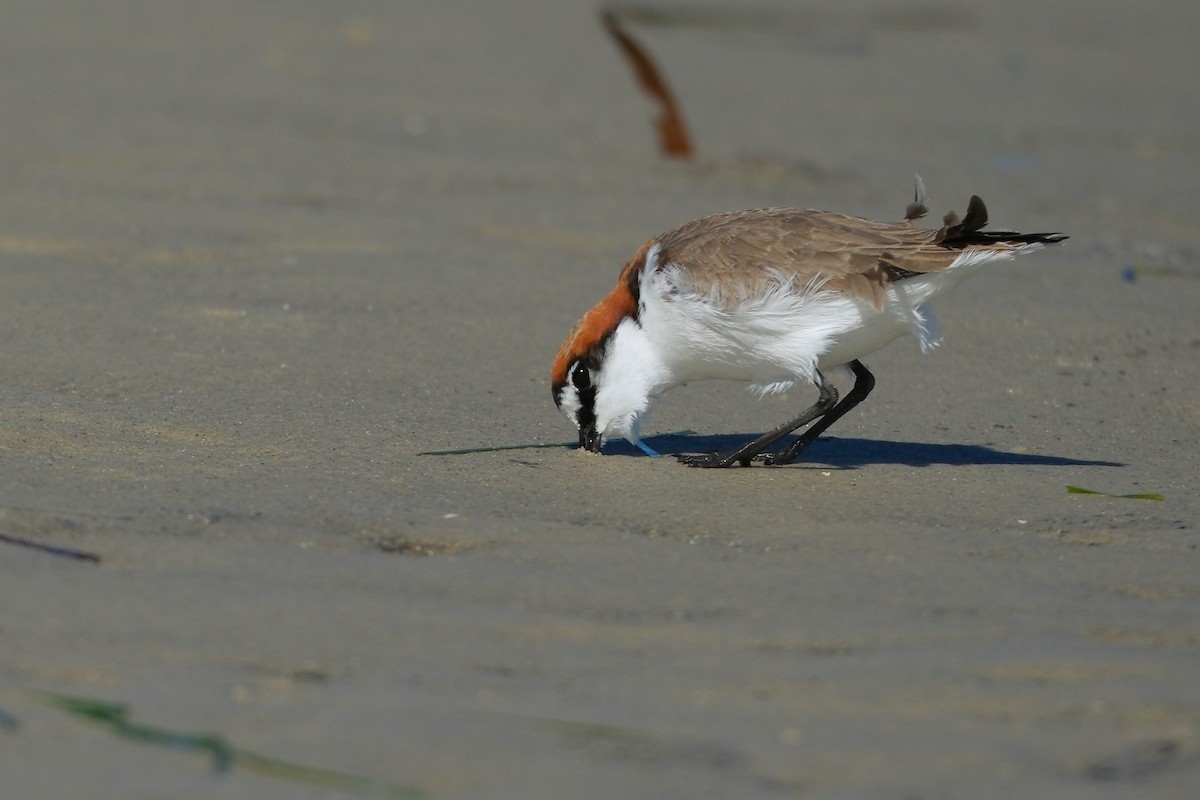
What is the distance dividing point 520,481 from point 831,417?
3.83 ft

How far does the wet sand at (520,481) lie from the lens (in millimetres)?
2822

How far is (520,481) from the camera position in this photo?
14.9 ft

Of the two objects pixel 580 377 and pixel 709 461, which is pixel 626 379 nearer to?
pixel 580 377

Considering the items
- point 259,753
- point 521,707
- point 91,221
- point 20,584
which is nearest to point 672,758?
point 521,707

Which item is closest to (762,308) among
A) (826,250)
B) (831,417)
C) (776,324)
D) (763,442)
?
(776,324)

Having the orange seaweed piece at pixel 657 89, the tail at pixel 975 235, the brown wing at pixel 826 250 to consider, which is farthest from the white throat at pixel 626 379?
the orange seaweed piece at pixel 657 89

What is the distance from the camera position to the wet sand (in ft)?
9.26

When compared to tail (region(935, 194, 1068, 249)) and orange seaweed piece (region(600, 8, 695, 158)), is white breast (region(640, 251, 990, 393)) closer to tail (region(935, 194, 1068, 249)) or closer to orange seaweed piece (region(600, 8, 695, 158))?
tail (region(935, 194, 1068, 249))

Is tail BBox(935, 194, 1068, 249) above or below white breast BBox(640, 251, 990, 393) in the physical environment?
above

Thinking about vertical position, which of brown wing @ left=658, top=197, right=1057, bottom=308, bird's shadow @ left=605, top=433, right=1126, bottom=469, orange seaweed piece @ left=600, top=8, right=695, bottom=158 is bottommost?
bird's shadow @ left=605, top=433, right=1126, bottom=469

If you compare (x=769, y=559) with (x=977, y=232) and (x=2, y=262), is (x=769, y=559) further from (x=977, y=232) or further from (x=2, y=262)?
(x=2, y=262)

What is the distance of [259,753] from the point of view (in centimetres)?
267

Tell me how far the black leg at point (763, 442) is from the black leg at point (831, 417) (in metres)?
0.06

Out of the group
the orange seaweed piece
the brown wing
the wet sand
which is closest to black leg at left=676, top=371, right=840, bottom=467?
the wet sand
